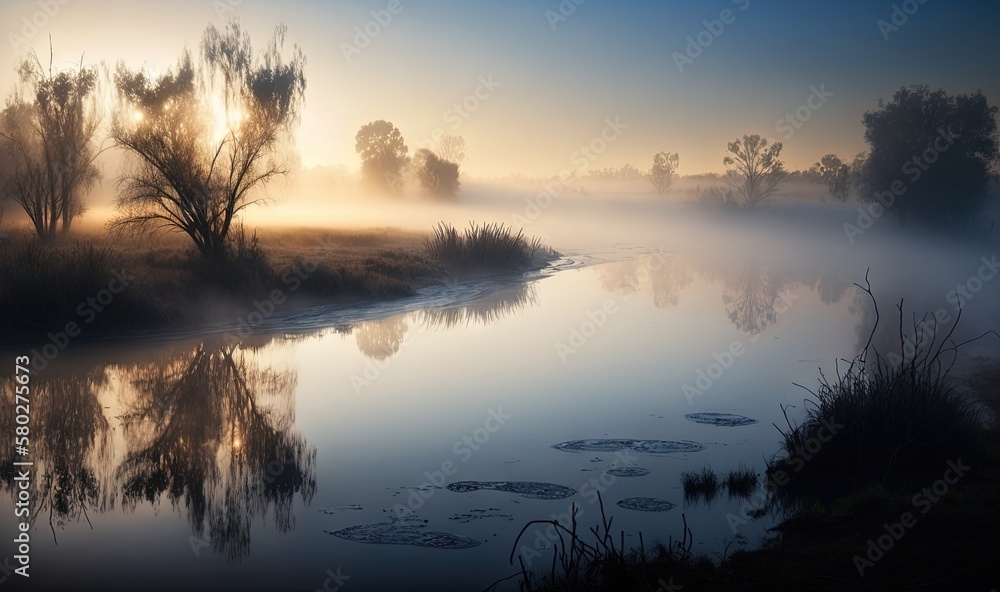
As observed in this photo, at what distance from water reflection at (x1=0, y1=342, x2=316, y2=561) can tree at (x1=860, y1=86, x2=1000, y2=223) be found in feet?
127

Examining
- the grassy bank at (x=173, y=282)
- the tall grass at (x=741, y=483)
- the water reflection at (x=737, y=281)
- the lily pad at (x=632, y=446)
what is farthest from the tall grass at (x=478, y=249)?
the tall grass at (x=741, y=483)

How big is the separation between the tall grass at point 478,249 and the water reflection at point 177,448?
44.3 ft

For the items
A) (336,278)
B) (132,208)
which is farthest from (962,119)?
(132,208)

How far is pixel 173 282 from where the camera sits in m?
14.6

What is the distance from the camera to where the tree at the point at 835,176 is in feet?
227

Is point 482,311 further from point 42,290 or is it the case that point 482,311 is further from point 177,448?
point 177,448

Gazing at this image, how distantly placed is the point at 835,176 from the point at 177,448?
77.2 meters

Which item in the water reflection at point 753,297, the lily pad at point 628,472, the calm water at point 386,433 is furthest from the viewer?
the water reflection at point 753,297

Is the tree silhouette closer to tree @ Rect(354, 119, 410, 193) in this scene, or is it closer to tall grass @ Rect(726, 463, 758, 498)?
tree @ Rect(354, 119, 410, 193)

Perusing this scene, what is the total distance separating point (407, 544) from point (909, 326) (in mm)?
12809

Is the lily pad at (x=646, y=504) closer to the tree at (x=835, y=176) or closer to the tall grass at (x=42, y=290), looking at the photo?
the tall grass at (x=42, y=290)

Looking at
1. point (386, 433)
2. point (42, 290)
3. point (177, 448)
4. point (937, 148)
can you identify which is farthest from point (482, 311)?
point (937, 148)

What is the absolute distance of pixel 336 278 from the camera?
1752 centimetres

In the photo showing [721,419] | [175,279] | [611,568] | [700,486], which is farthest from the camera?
[175,279]
